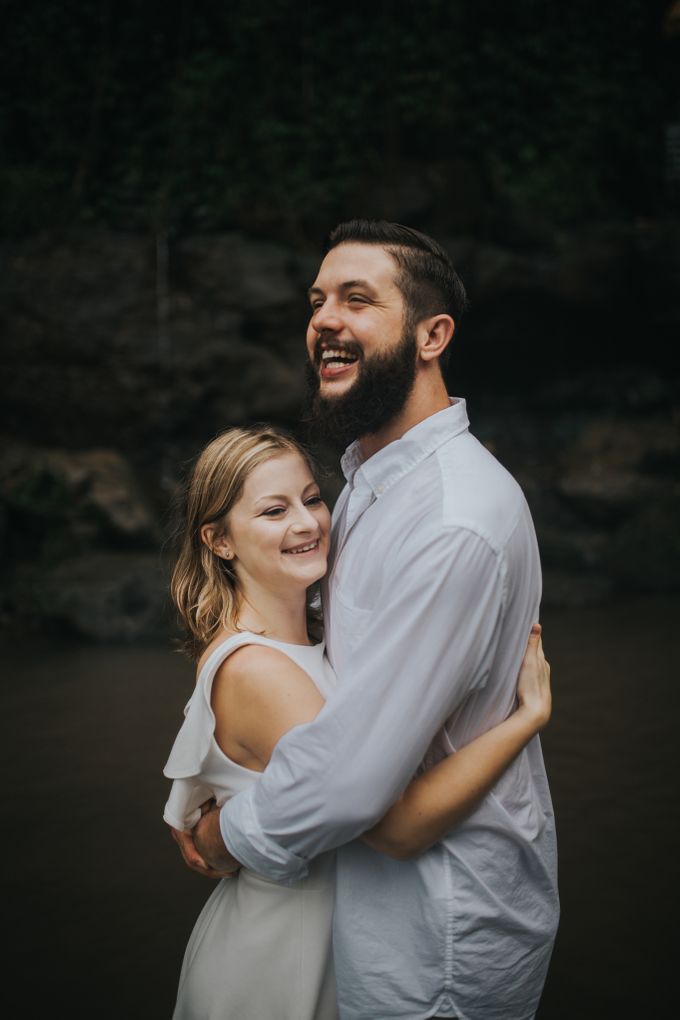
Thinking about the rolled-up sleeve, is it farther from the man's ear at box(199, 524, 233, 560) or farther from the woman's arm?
the man's ear at box(199, 524, 233, 560)

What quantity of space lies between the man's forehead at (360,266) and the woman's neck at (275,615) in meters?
0.61

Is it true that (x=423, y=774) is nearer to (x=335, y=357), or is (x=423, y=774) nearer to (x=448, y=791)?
(x=448, y=791)

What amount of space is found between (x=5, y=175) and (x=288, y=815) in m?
8.82

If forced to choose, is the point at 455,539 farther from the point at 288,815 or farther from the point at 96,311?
the point at 96,311

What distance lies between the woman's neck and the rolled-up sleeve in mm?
459

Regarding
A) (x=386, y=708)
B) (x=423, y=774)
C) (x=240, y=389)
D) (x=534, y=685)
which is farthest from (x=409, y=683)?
(x=240, y=389)

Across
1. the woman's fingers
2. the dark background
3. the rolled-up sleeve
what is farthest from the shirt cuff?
the dark background

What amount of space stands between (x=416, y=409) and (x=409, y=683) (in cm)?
58

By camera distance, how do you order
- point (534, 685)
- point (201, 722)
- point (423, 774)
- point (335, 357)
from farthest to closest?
point (335, 357), point (201, 722), point (534, 685), point (423, 774)

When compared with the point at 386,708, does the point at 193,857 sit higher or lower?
lower

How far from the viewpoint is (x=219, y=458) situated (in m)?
1.97

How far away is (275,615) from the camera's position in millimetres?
1901

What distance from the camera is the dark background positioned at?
232 inches

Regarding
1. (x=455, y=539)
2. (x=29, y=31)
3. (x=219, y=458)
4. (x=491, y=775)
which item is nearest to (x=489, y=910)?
(x=491, y=775)
